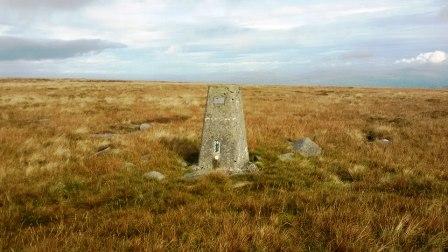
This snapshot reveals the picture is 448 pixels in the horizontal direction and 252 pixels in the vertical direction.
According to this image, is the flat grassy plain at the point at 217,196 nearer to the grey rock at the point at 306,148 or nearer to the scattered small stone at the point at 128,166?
the scattered small stone at the point at 128,166

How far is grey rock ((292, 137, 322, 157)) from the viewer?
36.8 feet

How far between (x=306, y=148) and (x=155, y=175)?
4592 mm

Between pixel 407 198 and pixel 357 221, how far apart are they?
1702 millimetres

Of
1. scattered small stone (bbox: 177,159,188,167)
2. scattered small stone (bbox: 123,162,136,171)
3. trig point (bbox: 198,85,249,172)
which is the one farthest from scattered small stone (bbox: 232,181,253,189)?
scattered small stone (bbox: 123,162,136,171)

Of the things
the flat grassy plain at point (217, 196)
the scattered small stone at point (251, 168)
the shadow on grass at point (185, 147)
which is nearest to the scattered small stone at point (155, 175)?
the flat grassy plain at point (217, 196)

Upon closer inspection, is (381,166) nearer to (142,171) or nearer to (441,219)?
(441,219)

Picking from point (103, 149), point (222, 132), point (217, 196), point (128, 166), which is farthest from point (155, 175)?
point (103, 149)

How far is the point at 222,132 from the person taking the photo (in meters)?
9.43

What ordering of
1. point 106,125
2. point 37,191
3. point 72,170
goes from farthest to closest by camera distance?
point 106,125
point 72,170
point 37,191

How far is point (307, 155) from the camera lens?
436 inches

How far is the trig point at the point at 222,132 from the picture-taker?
9352 millimetres

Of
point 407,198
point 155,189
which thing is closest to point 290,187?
point 407,198

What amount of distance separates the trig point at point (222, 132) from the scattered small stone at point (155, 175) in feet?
3.49

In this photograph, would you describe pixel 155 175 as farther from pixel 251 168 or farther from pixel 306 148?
pixel 306 148
